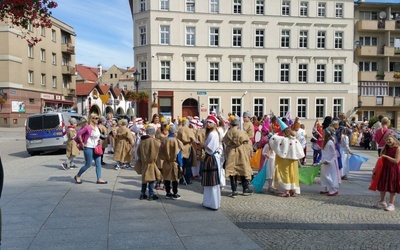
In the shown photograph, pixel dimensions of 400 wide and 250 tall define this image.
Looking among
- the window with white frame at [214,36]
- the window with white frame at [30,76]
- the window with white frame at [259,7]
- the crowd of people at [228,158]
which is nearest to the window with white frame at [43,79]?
the window with white frame at [30,76]

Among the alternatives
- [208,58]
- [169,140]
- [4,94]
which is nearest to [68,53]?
[4,94]

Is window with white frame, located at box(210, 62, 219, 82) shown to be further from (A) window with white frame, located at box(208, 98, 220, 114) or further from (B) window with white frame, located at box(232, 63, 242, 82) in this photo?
(A) window with white frame, located at box(208, 98, 220, 114)

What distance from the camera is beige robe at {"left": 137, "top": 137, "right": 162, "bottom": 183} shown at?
7438 millimetres

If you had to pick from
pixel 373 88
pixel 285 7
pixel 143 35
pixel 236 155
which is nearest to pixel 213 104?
pixel 143 35

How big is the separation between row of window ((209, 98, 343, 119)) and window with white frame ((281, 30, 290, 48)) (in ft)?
19.1

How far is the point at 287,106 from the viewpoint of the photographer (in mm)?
38031

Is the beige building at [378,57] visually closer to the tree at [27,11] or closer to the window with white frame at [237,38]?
the window with white frame at [237,38]

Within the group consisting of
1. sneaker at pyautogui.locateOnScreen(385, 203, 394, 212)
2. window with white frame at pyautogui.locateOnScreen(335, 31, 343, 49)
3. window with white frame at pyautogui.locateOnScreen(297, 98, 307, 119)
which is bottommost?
sneaker at pyautogui.locateOnScreen(385, 203, 394, 212)

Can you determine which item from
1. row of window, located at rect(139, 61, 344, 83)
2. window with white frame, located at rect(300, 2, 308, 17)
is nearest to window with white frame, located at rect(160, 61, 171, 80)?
row of window, located at rect(139, 61, 344, 83)

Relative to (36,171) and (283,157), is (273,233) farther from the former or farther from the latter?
(36,171)

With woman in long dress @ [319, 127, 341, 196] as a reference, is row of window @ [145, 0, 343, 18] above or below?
above

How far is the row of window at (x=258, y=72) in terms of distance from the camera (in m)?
36.1

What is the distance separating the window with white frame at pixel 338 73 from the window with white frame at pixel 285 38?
19.6 ft

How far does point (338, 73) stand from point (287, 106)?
272 inches
